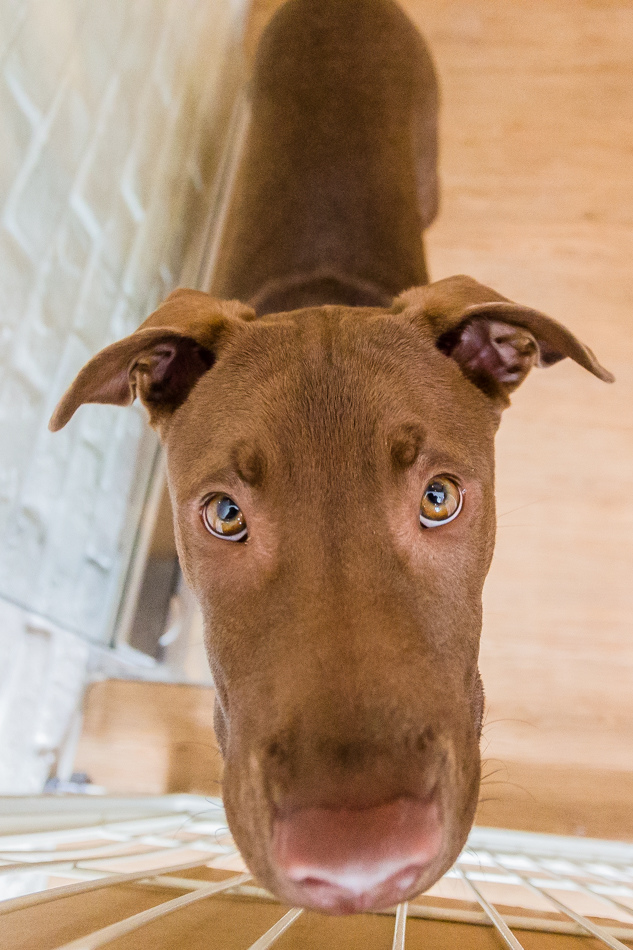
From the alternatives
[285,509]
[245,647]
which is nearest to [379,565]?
[285,509]

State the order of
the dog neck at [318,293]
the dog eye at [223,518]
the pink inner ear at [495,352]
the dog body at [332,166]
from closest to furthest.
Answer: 1. the dog eye at [223,518]
2. the pink inner ear at [495,352]
3. the dog neck at [318,293]
4. the dog body at [332,166]

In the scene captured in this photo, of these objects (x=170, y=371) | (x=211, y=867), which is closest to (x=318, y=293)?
(x=170, y=371)

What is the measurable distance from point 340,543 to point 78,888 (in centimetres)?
89

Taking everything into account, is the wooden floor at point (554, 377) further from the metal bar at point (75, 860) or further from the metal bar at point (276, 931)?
the metal bar at point (276, 931)

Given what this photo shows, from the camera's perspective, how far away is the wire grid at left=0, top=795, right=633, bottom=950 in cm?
145

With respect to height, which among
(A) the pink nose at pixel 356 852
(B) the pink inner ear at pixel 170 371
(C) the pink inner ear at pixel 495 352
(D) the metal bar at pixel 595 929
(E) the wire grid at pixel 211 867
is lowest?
(E) the wire grid at pixel 211 867

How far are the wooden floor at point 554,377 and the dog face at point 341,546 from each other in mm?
1538

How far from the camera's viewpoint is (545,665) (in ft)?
10.3

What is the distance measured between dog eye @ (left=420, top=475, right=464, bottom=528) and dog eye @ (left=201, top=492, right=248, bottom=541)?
17.5 inches

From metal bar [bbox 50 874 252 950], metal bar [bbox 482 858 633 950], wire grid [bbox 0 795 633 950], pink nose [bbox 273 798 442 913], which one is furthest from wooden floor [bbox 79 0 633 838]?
pink nose [bbox 273 798 442 913]

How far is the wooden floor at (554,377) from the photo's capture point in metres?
3.04

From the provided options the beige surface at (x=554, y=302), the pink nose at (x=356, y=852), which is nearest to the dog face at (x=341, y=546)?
the pink nose at (x=356, y=852)

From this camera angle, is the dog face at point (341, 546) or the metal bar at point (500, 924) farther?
the metal bar at point (500, 924)

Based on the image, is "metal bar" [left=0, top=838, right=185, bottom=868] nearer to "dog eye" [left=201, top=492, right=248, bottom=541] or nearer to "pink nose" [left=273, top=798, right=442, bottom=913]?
"pink nose" [left=273, top=798, right=442, bottom=913]
